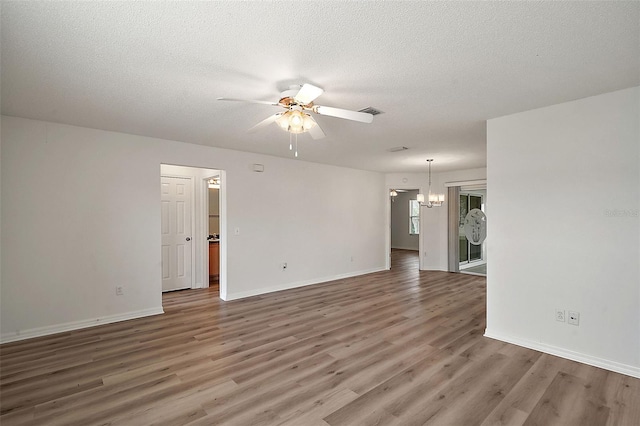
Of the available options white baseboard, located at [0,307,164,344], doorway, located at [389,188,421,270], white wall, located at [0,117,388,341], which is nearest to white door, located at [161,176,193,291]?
white wall, located at [0,117,388,341]

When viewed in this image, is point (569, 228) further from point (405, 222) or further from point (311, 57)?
point (405, 222)

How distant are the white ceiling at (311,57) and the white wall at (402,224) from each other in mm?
9108

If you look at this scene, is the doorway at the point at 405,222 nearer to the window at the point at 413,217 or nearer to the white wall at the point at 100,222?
the window at the point at 413,217

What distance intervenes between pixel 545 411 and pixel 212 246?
5678 mm

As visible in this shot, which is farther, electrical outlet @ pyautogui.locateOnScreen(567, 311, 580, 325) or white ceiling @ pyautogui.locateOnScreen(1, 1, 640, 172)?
electrical outlet @ pyautogui.locateOnScreen(567, 311, 580, 325)

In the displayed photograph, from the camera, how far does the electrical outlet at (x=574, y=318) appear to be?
2.82m

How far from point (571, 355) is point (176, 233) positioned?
19.1ft

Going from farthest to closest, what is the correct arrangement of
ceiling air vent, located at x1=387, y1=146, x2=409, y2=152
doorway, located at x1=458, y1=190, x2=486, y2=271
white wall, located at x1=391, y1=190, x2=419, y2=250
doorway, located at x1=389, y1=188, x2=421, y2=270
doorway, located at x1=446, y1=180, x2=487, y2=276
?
1. white wall, located at x1=391, y1=190, x2=419, y2=250
2. doorway, located at x1=389, y1=188, x2=421, y2=270
3. doorway, located at x1=458, y1=190, x2=486, y2=271
4. doorway, located at x1=446, y1=180, x2=487, y2=276
5. ceiling air vent, located at x1=387, y1=146, x2=409, y2=152

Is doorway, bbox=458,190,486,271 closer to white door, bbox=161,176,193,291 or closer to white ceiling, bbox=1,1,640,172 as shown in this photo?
white ceiling, bbox=1,1,640,172

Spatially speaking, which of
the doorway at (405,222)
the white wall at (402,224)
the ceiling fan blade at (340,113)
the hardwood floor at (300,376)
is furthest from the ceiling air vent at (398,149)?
the white wall at (402,224)

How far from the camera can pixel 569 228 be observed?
113 inches

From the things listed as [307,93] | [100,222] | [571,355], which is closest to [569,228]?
[571,355]

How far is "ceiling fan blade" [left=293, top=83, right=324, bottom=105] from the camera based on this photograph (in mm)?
2096

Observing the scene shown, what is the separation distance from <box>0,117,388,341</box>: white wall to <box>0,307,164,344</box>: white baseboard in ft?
0.04
